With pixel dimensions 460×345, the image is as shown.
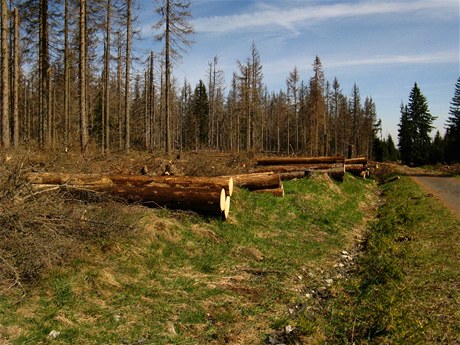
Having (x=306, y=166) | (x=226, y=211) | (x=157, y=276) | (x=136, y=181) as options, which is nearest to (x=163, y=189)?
(x=136, y=181)

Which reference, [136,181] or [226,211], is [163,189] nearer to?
[136,181]

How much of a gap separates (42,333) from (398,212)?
10.8 metres

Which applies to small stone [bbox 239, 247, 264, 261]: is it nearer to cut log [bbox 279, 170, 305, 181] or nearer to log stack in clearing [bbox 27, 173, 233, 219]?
log stack in clearing [bbox 27, 173, 233, 219]

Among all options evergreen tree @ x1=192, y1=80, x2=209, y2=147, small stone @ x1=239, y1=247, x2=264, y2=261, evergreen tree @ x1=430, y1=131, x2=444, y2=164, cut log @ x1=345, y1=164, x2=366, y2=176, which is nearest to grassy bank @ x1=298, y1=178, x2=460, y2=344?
small stone @ x1=239, y1=247, x2=264, y2=261

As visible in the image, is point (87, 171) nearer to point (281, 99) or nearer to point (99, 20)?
point (99, 20)

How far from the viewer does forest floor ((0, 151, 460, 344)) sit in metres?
4.47

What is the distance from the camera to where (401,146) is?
64.7 m

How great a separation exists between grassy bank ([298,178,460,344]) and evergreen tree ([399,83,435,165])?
51476mm

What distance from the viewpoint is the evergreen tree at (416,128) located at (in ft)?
182

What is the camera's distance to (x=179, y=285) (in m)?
5.92

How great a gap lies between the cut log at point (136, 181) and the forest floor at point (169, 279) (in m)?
0.51

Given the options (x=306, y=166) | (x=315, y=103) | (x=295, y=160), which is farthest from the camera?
(x=315, y=103)

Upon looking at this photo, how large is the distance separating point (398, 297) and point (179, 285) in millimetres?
3256

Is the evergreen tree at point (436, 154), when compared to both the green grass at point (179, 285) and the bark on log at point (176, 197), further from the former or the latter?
the bark on log at point (176, 197)
